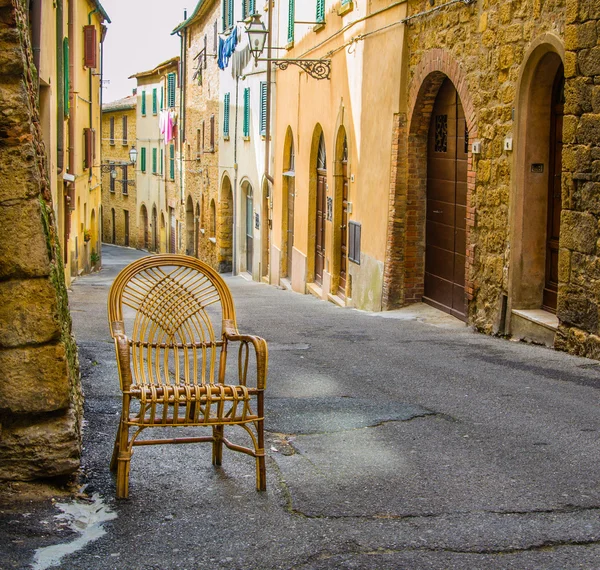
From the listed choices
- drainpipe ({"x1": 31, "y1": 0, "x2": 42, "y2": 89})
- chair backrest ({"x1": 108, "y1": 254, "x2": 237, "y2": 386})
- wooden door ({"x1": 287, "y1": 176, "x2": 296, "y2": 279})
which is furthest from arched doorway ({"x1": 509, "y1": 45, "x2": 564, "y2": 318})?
wooden door ({"x1": 287, "y1": 176, "x2": 296, "y2": 279})

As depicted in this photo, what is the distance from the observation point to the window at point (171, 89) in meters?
41.4

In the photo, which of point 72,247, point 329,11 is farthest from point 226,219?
point 329,11

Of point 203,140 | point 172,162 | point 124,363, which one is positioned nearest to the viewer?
point 124,363

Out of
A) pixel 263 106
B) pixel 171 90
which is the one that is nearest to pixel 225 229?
pixel 263 106

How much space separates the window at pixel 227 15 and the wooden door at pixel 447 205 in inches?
681

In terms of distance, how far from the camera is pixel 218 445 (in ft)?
16.1

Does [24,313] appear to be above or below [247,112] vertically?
below

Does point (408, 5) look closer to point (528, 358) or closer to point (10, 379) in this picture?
point (528, 358)

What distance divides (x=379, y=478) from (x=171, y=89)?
38396 mm

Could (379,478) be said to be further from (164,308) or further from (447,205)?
(447,205)

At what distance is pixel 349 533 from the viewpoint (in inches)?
160

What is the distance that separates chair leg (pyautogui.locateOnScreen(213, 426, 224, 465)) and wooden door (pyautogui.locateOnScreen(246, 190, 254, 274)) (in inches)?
868

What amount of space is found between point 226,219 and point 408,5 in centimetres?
1812

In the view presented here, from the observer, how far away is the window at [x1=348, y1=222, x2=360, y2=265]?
49.6 feet
